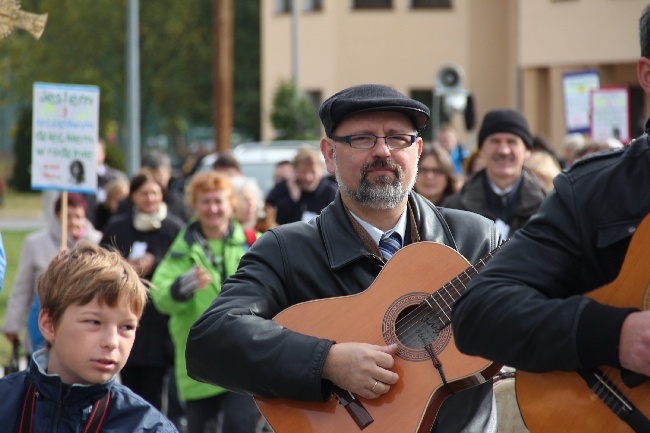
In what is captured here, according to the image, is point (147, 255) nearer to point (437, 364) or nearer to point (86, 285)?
point (86, 285)

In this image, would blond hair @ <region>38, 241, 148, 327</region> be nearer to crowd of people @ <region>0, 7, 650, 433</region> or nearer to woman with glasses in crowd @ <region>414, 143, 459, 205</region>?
crowd of people @ <region>0, 7, 650, 433</region>

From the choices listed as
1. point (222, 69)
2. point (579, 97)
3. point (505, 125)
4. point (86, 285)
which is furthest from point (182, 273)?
point (222, 69)

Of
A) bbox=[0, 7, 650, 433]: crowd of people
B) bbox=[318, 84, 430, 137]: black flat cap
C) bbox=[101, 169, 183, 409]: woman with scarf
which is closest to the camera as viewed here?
bbox=[0, 7, 650, 433]: crowd of people

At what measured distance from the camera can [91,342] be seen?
12.4 feet

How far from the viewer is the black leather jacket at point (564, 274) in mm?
2588

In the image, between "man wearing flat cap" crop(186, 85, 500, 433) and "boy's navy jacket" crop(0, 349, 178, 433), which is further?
"boy's navy jacket" crop(0, 349, 178, 433)

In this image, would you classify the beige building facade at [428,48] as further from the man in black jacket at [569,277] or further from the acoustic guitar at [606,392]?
the acoustic guitar at [606,392]

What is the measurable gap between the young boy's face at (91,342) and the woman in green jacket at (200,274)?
11.4 feet

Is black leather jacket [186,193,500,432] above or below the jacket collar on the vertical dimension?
above

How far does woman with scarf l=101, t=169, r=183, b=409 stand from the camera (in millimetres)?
8609

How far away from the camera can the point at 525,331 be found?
2.62 metres

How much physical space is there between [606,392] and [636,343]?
164mm

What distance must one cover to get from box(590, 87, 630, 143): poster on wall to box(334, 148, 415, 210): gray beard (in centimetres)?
1020

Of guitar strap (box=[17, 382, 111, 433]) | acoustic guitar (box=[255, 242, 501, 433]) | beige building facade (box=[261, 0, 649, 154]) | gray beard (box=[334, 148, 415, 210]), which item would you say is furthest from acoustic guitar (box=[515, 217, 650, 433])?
beige building facade (box=[261, 0, 649, 154])
